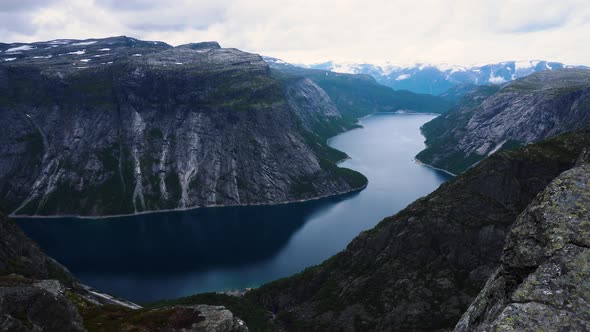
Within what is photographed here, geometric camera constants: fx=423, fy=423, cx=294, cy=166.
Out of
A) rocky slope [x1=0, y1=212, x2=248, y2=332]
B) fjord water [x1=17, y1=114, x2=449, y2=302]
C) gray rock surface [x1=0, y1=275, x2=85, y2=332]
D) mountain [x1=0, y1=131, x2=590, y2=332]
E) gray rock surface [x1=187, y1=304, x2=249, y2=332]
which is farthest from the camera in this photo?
fjord water [x1=17, y1=114, x2=449, y2=302]

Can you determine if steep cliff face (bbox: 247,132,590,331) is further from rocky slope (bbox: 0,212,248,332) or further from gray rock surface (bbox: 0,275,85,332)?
gray rock surface (bbox: 0,275,85,332)

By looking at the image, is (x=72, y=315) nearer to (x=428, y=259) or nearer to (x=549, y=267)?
(x=549, y=267)

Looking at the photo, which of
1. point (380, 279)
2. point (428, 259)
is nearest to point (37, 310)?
point (380, 279)

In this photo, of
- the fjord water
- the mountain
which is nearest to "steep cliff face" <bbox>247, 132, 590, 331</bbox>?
the mountain

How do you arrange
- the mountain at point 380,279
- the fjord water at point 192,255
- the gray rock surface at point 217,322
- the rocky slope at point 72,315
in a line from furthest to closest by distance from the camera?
the fjord water at point 192,255 < the mountain at point 380,279 < the gray rock surface at point 217,322 < the rocky slope at point 72,315

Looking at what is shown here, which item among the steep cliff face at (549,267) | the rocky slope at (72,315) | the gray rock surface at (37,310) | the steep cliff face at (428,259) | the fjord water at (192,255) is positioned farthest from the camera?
the fjord water at (192,255)

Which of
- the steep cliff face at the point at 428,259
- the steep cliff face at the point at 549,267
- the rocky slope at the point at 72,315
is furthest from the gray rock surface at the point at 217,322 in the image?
the steep cliff face at the point at 549,267

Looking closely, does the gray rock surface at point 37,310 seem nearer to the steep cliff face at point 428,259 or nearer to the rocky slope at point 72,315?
the rocky slope at point 72,315
